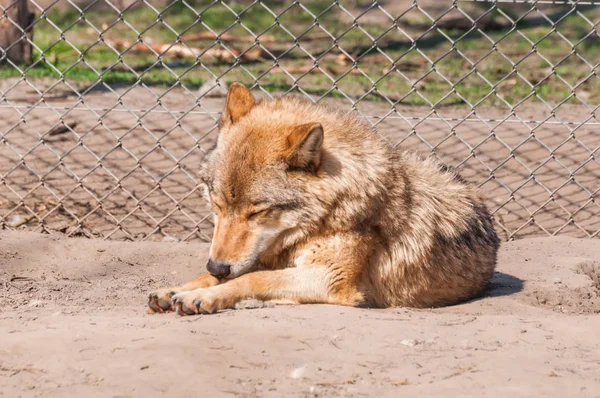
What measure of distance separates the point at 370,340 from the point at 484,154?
10.9ft

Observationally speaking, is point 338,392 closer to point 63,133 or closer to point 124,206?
point 124,206

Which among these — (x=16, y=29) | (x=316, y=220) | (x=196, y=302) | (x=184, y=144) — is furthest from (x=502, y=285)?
(x=16, y=29)

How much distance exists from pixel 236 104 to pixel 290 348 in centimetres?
161

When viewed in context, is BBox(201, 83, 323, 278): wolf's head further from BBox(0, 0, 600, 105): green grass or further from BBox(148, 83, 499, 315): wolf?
BBox(0, 0, 600, 105): green grass

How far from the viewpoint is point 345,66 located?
35.1 ft

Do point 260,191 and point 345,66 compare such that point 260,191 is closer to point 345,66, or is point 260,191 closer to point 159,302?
point 159,302

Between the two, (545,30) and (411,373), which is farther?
(545,30)

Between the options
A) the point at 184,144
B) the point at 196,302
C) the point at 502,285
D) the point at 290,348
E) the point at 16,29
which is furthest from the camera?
the point at 16,29

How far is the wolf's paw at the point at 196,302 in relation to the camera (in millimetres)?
3812

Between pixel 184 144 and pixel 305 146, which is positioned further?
pixel 184 144

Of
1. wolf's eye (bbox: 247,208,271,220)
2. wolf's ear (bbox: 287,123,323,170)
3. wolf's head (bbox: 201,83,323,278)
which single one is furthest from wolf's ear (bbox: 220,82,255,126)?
wolf's eye (bbox: 247,208,271,220)

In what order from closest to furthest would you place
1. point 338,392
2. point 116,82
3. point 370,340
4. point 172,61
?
point 338,392, point 370,340, point 116,82, point 172,61

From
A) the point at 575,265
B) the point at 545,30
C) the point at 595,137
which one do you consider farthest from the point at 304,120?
the point at 545,30

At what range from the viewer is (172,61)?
10.3 metres
